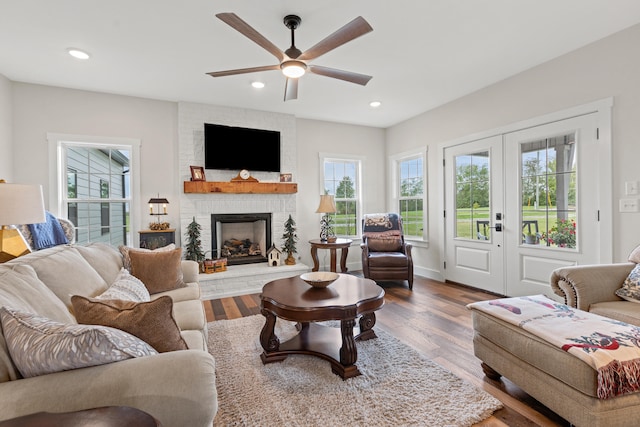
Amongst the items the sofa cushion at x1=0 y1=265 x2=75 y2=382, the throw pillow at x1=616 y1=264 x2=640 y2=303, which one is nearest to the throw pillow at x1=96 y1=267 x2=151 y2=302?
the sofa cushion at x1=0 y1=265 x2=75 y2=382

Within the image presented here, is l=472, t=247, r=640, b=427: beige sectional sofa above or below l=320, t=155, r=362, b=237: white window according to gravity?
below

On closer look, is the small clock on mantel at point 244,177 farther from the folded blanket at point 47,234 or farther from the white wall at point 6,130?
the white wall at point 6,130

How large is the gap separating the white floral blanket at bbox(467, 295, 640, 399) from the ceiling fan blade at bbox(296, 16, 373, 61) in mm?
1948

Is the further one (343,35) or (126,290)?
(343,35)

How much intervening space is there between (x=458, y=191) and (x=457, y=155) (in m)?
0.52

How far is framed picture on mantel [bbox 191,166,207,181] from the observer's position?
4.32m

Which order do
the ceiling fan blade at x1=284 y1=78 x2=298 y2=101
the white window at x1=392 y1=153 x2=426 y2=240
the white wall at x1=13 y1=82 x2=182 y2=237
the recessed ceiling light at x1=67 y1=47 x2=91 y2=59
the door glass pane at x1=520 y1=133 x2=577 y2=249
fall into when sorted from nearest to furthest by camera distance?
the ceiling fan blade at x1=284 y1=78 x2=298 y2=101 < the recessed ceiling light at x1=67 y1=47 x2=91 y2=59 < the door glass pane at x1=520 y1=133 x2=577 y2=249 < the white wall at x1=13 y1=82 x2=182 y2=237 < the white window at x1=392 y1=153 x2=426 y2=240

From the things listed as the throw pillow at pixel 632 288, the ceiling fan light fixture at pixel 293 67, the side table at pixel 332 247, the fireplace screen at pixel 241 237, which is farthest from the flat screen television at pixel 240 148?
the throw pillow at pixel 632 288

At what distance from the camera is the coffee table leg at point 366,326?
2.57 meters

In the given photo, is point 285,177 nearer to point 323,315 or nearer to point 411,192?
point 411,192

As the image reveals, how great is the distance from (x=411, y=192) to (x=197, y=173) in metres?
3.51

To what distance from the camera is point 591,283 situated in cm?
220

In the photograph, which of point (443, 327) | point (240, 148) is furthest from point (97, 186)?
point (443, 327)

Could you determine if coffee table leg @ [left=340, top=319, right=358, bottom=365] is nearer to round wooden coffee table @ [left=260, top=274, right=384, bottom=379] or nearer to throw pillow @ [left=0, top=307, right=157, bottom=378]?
round wooden coffee table @ [left=260, top=274, right=384, bottom=379]
